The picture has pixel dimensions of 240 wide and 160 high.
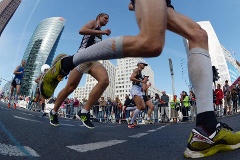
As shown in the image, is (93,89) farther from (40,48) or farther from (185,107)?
(40,48)

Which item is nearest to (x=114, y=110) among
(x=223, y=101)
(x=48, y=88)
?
(x=223, y=101)

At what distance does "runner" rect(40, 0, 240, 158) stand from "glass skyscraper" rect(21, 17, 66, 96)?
16167 centimetres

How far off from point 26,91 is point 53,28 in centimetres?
5547

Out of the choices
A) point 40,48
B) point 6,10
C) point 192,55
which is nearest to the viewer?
point 192,55

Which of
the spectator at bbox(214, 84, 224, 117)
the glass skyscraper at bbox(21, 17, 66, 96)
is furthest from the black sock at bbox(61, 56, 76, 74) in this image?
the glass skyscraper at bbox(21, 17, 66, 96)

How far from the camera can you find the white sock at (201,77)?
168 centimetres

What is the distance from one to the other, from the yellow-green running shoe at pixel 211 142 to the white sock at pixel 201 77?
7.5 inches

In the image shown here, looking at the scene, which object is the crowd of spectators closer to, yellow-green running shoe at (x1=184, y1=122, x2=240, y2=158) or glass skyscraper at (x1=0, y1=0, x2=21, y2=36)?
yellow-green running shoe at (x1=184, y1=122, x2=240, y2=158)

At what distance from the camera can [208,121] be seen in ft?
5.25

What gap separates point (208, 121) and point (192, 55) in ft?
1.98

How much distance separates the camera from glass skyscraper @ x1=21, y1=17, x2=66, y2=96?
155962 millimetres

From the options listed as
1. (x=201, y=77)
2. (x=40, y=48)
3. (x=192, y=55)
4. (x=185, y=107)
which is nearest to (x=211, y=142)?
(x=201, y=77)

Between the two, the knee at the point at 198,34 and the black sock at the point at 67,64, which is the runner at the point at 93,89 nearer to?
A: the black sock at the point at 67,64

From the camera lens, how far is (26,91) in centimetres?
15088
